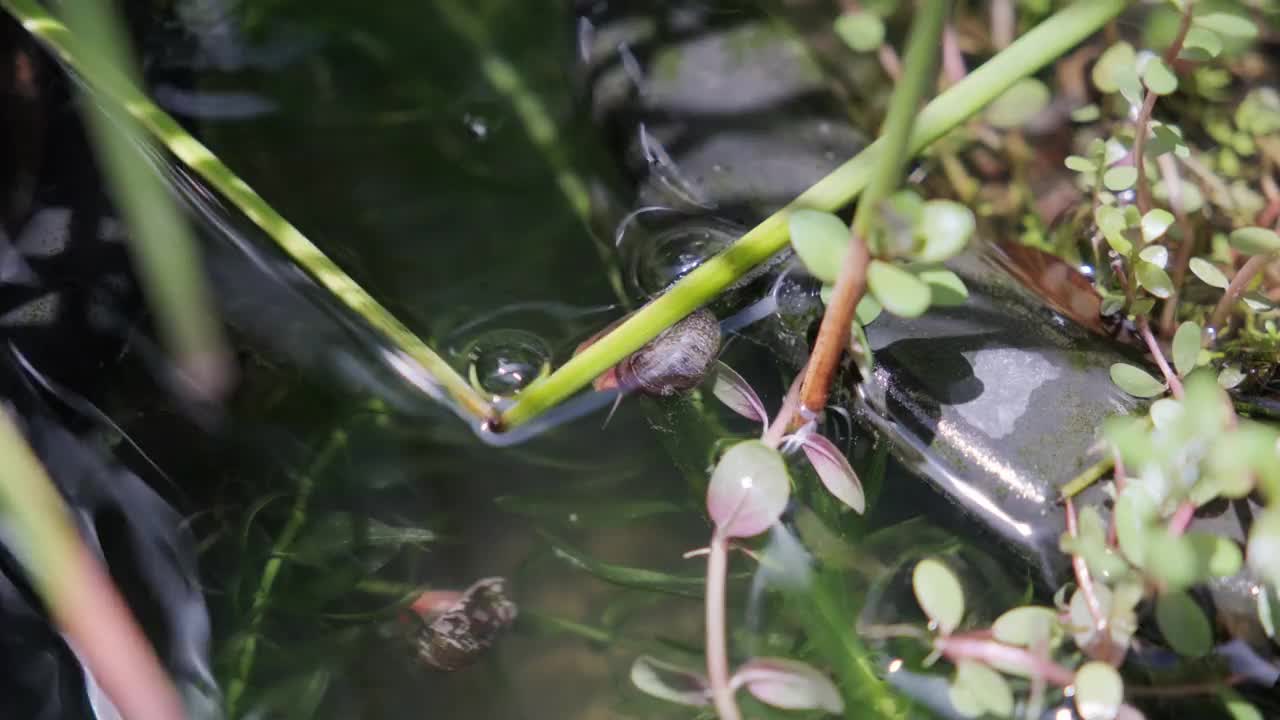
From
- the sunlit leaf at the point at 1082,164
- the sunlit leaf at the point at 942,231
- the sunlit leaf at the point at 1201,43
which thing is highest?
→ the sunlit leaf at the point at 942,231

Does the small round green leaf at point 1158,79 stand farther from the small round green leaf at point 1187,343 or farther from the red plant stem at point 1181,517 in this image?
the red plant stem at point 1181,517

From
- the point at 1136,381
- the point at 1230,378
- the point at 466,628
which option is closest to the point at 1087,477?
the point at 1136,381

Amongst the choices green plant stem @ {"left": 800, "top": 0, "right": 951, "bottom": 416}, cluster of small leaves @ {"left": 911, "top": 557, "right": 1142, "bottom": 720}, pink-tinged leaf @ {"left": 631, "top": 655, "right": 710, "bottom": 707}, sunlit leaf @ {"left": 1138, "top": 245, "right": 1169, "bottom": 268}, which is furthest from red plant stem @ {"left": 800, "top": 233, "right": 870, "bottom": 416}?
sunlit leaf @ {"left": 1138, "top": 245, "right": 1169, "bottom": 268}

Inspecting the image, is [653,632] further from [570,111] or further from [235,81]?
[235,81]

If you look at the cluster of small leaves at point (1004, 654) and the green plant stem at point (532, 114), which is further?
the green plant stem at point (532, 114)

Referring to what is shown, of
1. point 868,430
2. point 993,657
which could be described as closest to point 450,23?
point 868,430

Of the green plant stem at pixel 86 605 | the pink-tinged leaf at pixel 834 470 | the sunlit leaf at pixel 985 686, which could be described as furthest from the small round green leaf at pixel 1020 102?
the green plant stem at pixel 86 605

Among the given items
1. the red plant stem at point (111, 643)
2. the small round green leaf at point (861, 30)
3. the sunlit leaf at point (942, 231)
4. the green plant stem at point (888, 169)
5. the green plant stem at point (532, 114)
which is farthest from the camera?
the green plant stem at point (532, 114)
